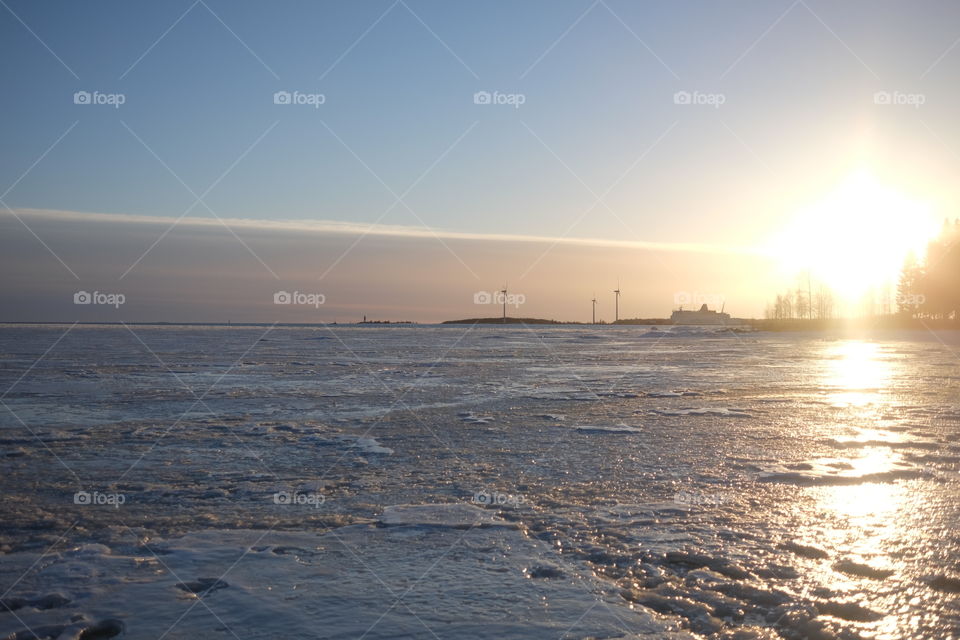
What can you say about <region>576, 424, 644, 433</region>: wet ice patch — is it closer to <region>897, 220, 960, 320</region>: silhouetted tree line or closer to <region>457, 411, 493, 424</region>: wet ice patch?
<region>457, 411, 493, 424</region>: wet ice patch

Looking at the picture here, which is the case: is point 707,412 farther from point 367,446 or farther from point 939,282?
point 939,282

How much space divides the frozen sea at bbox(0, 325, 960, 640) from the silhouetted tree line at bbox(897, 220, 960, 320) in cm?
7242

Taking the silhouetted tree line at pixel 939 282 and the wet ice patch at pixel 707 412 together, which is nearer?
the wet ice patch at pixel 707 412

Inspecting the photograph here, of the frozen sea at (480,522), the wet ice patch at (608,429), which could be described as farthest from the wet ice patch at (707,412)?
the wet ice patch at (608,429)

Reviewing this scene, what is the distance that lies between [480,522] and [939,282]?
83.6 m

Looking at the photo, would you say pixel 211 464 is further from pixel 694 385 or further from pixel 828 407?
pixel 694 385

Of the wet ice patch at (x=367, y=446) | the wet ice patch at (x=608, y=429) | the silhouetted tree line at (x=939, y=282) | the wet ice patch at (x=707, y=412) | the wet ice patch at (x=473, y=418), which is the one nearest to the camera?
the wet ice patch at (x=367, y=446)

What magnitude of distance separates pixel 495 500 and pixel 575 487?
916 millimetres

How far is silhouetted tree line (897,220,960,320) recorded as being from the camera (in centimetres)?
7269

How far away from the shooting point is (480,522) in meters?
5.79

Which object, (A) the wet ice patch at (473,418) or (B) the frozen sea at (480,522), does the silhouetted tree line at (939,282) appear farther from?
(A) the wet ice patch at (473,418)

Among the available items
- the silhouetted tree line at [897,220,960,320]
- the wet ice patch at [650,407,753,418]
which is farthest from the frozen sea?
the silhouetted tree line at [897,220,960,320]

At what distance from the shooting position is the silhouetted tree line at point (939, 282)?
72.7 metres

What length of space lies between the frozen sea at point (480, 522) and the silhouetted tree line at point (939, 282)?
7242 centimetres
